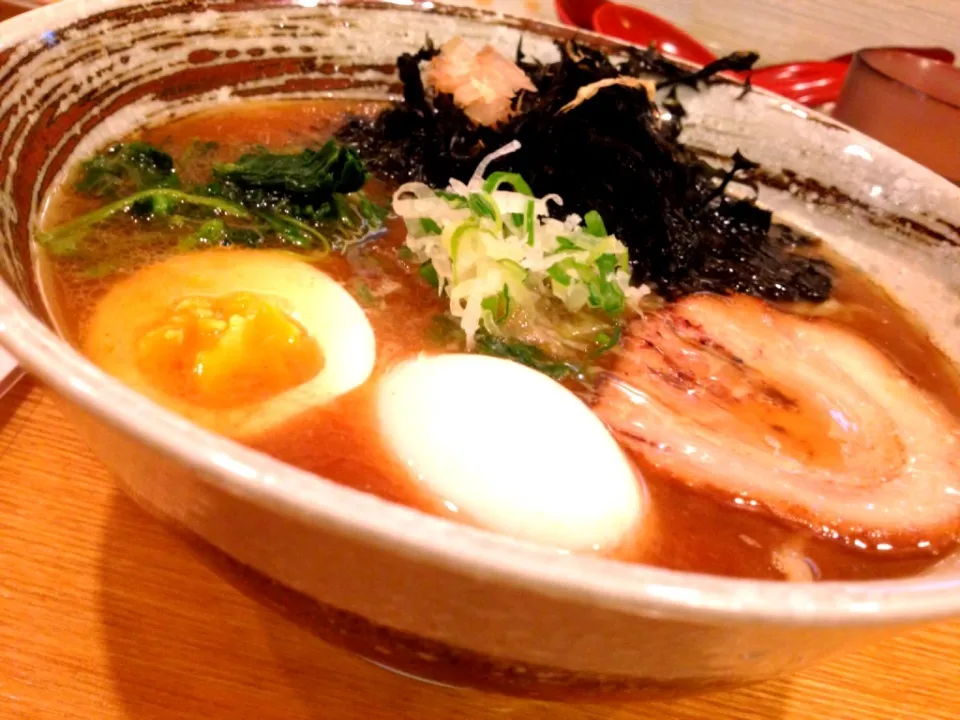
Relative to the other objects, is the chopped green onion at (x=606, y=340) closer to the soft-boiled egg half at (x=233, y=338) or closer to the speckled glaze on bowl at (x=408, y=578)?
the soft-boiled egg half at (x=233, y=338)

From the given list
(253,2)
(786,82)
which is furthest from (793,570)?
(786,82)

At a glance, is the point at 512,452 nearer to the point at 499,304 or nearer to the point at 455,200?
the point at 499,304

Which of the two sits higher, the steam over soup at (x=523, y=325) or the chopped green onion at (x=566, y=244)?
the chopped green onion at (x=566, y=244)

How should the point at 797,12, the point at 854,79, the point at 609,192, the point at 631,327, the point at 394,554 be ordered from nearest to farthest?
the point at 394,554 < the point at 631,327 < the point at 609,192 < the point at 854,79 < the point at 797,12

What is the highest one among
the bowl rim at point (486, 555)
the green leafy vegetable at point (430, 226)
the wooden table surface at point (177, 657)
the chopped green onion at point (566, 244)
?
Result: the bowl rim at point (486, 555)

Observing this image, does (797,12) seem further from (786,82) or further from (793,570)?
(793,570)

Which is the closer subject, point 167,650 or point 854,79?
point 167,650

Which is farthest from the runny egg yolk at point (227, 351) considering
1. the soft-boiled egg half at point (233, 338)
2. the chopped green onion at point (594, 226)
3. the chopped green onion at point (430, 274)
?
the chopped green onion at point (594, 226)
